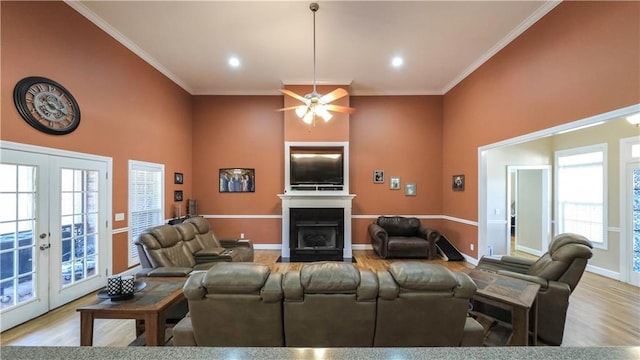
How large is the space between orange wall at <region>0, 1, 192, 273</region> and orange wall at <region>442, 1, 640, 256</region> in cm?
626

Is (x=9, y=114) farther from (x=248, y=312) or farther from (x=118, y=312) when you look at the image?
(x=248, y=312)

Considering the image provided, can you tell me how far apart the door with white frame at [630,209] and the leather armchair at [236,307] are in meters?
5.77

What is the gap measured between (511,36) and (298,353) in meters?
5.23

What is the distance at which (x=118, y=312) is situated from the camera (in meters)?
1.93

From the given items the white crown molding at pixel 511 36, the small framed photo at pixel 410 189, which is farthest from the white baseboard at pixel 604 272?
the white crown molding at pixel 511 36

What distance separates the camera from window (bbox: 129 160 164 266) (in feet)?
14.5

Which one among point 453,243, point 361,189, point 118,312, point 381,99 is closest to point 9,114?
point 118,312

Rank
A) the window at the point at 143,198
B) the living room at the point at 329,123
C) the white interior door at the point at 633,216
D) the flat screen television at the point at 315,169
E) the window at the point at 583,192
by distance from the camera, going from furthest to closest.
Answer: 1. the flat screen television at the point at 315,169
2. the window at the point at 583,192
3. the window at the point at 143,198
4. the white interior door at the point at 633,216
5. the living room at the point at 329,123

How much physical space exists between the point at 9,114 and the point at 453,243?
739 cm

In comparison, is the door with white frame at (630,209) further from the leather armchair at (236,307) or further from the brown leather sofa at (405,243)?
the leather armchair at (236,307)

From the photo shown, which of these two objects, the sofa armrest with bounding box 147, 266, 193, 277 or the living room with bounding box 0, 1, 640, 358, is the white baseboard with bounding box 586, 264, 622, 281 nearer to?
the living room with bounding box 0, 1, 640, 358

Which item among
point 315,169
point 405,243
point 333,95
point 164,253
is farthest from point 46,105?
point 405,243

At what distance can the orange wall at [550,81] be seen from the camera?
263cm

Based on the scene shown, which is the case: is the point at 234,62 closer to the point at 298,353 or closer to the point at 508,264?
the point at 298,353
